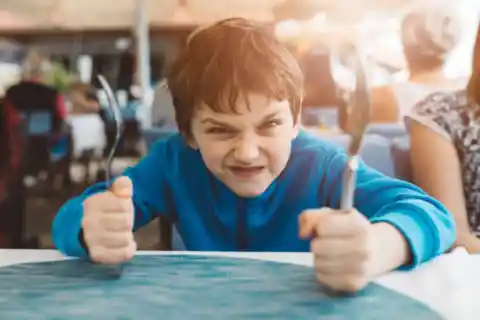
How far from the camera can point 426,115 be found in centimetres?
88

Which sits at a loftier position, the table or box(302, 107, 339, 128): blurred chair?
box(302, 107, 339, 128): blurred chair

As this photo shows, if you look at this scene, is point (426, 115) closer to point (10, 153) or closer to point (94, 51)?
point (94, 51)

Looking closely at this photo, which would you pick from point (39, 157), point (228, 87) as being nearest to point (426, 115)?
point (228, 87)

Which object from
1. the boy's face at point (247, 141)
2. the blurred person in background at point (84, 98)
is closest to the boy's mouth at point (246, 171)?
the boy's face at point (247, 141)

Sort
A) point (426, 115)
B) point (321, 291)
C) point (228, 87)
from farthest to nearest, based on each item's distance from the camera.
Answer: point (426, 115)
point (228, 87)
point (321, 291)

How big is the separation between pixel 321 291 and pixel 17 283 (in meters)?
0.30

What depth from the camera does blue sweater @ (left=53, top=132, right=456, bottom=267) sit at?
775 millimetres

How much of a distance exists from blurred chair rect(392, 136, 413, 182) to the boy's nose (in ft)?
0.58

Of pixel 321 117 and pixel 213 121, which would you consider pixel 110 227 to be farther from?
pixel 321 117

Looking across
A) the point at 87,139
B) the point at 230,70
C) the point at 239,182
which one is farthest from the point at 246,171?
the point at 87,139

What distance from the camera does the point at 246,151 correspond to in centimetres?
79

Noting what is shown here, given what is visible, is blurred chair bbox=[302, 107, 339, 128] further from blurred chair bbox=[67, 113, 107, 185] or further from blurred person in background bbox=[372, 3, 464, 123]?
blurred chair bbox=[67, 113, 107, 185]

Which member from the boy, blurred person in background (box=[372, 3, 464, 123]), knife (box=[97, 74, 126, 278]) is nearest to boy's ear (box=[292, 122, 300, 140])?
the boy

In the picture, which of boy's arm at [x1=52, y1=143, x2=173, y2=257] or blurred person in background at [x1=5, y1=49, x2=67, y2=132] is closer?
boy's arm at [x1=52, y1=143, x2=173, y2=257]
